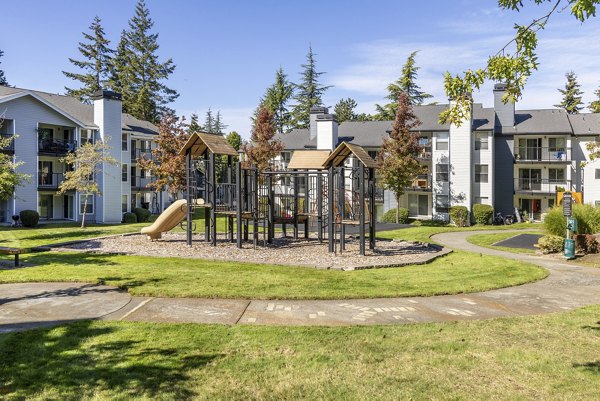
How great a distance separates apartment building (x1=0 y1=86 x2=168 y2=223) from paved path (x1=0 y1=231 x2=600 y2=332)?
88.6 ft

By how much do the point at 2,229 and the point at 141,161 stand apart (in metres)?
11.3

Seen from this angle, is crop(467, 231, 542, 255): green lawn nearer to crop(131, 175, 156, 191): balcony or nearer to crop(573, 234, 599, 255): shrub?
crop(573, 234, 599, 255): shrub

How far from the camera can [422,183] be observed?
143 ft

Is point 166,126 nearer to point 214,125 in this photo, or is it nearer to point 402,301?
point 402,301

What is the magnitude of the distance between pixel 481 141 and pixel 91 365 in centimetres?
4260

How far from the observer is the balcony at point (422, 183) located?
142 feet

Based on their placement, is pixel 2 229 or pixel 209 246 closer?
pixel 209 246

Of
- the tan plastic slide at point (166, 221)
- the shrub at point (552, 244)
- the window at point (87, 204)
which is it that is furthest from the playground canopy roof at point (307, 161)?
the window at point (87, 204)

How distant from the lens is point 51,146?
121 feet

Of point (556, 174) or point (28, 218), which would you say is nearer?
point (28, 218)

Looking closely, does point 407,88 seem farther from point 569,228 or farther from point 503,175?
point 569,228

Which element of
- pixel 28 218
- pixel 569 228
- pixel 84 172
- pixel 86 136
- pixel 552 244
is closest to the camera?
pixel 569 228

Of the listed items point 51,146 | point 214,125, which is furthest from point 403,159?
point 214,125

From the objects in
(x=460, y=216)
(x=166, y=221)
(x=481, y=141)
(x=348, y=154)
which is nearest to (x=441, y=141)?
(x=481, y=141)
